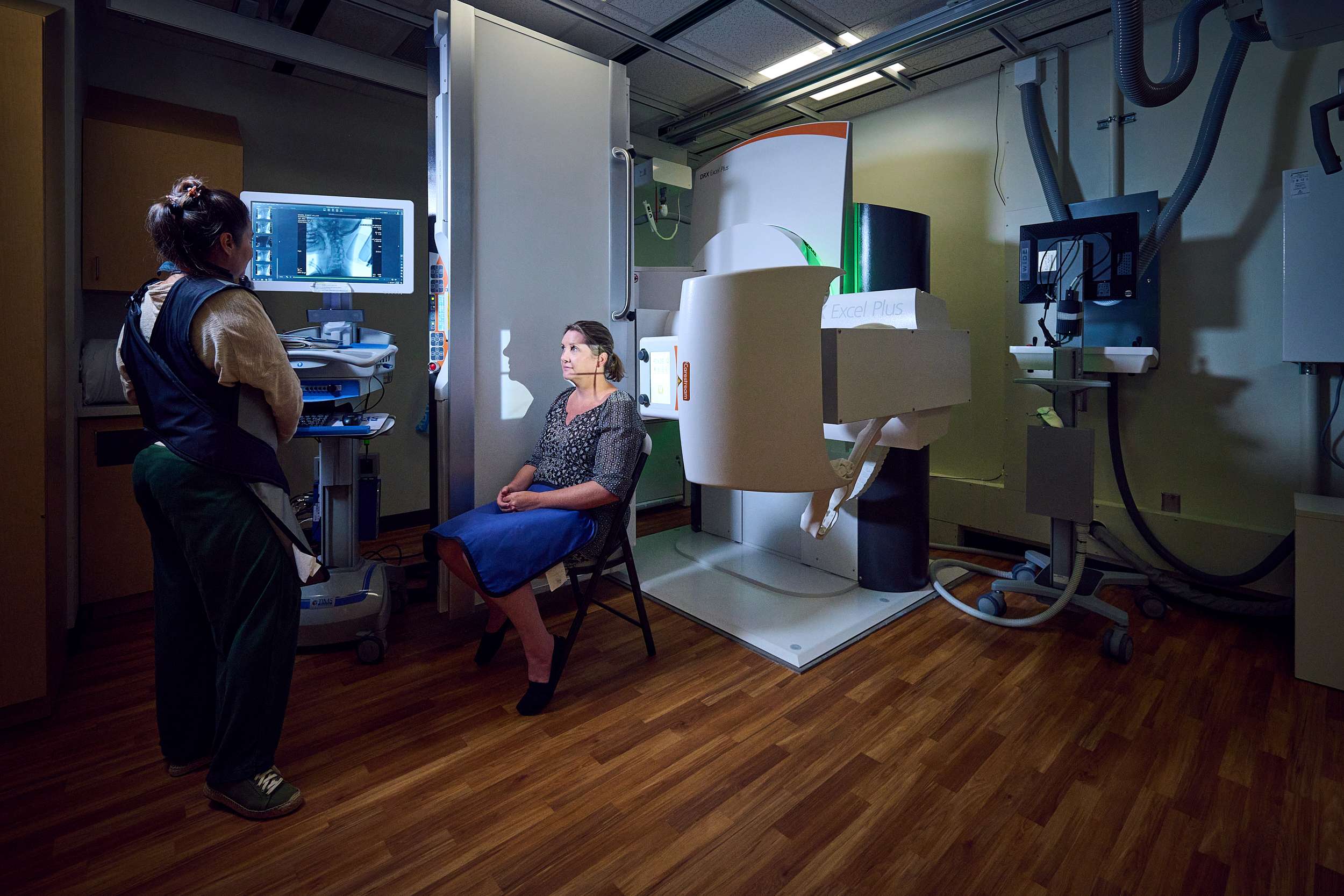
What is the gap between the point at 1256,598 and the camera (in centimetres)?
266

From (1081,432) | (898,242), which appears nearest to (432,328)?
(898,242)

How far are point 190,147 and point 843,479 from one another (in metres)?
3.04

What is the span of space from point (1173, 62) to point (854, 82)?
154 cm

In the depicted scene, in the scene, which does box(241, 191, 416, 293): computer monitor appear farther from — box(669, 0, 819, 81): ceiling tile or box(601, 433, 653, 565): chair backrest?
box(669, 0, 819, 81): ceiling tile

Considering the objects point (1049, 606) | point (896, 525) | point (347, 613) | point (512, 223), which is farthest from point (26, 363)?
point (1049, 606)

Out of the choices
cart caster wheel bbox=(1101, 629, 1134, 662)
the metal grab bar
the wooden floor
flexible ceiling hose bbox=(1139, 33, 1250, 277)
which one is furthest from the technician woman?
flexible ceiling hose bbox=(1139, 33, 1250, 277)

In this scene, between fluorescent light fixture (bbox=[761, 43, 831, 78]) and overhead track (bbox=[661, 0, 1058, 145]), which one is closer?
overhead track (bbox=[661, 0, 1058, 145])

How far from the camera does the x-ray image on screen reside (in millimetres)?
2174

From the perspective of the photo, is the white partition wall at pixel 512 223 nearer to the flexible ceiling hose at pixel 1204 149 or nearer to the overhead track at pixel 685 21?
the overhead track at pixel 685 21

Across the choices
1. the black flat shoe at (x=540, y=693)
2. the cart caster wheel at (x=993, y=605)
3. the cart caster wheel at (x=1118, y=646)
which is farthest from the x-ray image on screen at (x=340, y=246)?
the cart caster wheel at (x=1118, y=646)

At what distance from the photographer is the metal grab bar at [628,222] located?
2.71 meters

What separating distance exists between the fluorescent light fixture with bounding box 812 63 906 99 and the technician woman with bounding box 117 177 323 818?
297cm

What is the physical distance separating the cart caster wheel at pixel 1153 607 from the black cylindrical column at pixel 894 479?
83 cm

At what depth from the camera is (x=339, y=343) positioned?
2162mm
